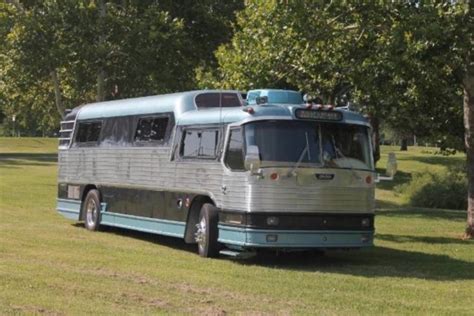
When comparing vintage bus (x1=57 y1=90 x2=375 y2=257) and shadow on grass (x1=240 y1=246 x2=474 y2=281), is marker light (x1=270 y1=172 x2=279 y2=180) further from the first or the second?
shadow on grass (x1=240 y1=246 x2=474 y2=281)

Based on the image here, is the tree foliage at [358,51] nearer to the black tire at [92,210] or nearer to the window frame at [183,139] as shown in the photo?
the window frame at [183,139]

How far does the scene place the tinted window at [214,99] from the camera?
1361 cm

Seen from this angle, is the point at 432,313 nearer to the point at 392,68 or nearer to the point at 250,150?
the point at 250,150

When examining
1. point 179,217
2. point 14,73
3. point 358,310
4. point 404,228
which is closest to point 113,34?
point 14,73

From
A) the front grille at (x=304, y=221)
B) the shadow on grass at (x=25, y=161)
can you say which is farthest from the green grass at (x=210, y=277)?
the shadow on grass at (x=25, y=161)

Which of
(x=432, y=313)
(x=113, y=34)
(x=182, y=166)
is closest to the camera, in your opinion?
(x=432, y=313)

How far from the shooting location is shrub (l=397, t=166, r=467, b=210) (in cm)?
2977

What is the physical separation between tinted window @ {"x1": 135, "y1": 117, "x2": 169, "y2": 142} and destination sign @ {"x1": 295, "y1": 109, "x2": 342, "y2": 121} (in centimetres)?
339

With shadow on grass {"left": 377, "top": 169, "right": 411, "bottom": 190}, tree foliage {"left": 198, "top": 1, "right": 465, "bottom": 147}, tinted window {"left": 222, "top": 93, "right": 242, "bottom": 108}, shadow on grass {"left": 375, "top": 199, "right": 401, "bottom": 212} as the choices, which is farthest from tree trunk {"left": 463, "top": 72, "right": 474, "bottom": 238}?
shadow on grass {"left": 377, "top": 169, "right": 411, "bottom": 190}

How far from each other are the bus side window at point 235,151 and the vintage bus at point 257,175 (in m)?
0.02

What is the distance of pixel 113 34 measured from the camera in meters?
26.7

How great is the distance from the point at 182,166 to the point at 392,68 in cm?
465

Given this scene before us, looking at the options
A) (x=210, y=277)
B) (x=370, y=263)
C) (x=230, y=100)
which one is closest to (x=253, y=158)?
(x=210, y=277)

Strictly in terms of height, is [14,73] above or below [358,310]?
above
